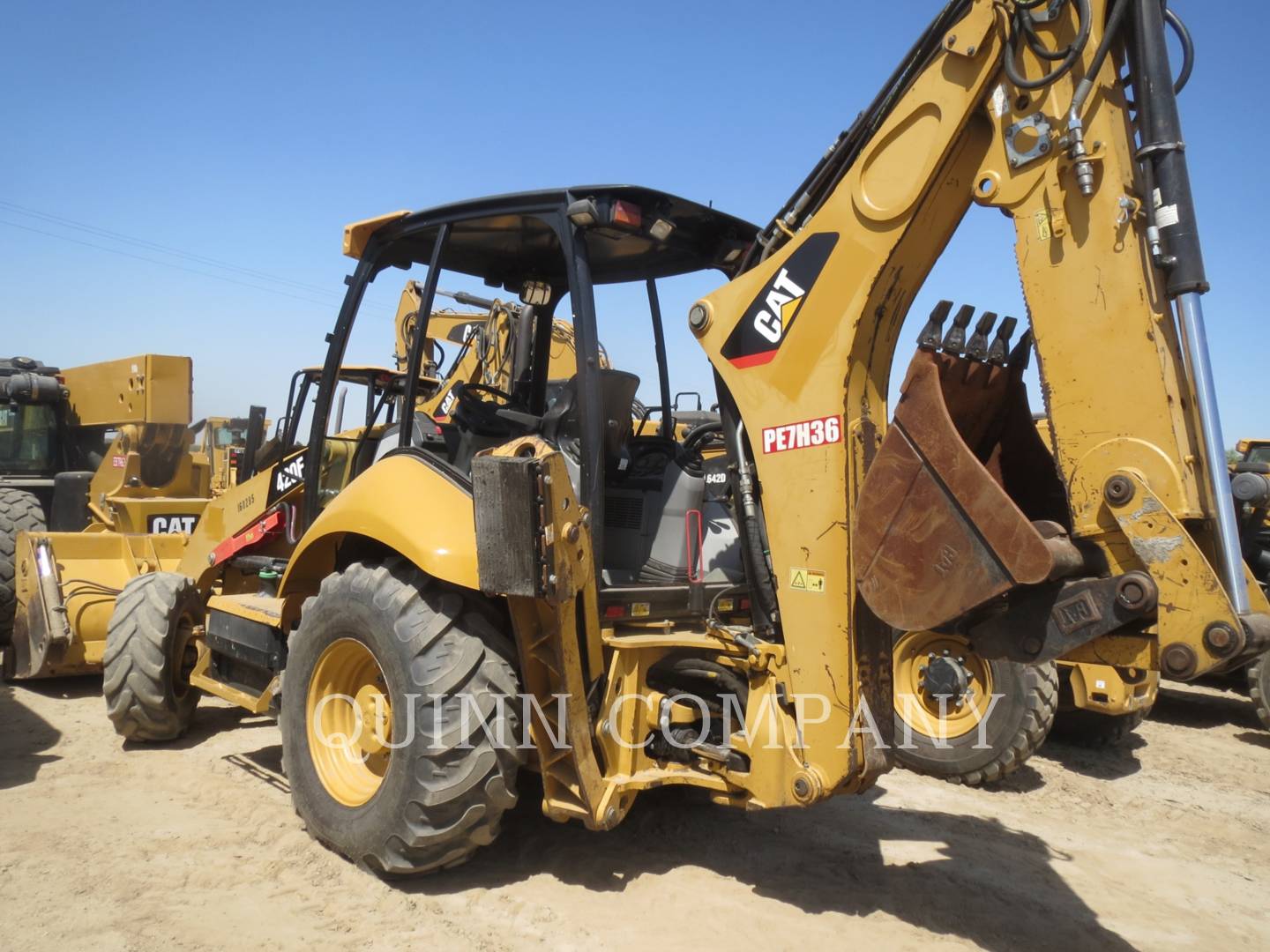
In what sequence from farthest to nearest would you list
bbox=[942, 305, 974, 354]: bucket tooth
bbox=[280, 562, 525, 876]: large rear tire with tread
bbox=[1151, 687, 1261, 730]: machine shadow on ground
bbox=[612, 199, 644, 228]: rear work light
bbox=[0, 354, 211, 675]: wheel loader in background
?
1. bbox=[0, 354, 211, 675]: wheel loader in background
2. bbox=[1151, 687, 1261, 730]: machine shadow on ground
3. bbox=[612, 199, 644, 228]: rear work light
4. bbox=[280, 562, 525, 876]: large rear tire with tread
5. bbox=[942, 305, 974, 354]: bucket tooth

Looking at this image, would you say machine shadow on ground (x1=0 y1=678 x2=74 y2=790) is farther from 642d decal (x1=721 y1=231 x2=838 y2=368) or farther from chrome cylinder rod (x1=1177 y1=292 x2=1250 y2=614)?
chrome cylinder rod (x1=1177 y1=292 x2=1250 y2=614)

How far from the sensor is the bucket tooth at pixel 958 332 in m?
3.23

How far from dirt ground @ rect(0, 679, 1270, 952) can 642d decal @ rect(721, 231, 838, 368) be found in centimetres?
199

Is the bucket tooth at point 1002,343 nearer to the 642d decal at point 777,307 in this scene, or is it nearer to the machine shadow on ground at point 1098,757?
the 642d decal at point 777,307

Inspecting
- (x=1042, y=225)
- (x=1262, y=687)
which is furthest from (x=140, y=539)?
(x=1262, y=687)

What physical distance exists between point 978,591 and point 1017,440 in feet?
2.83

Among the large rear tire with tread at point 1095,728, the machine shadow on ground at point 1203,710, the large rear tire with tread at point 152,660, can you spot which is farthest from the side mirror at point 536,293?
the machine shadow on ground at point 1203,710

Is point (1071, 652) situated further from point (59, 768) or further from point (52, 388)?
point (52, 388)

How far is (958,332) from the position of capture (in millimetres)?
3242

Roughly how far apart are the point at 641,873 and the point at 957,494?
1992mm

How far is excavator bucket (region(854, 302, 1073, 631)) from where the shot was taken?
2.80 m

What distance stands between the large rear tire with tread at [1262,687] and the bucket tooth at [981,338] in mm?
5194

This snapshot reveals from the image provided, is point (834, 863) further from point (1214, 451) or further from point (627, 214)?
point (627, 214)

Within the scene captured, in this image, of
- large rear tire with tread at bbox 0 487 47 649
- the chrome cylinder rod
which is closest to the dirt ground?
the chrome cylinder rod
